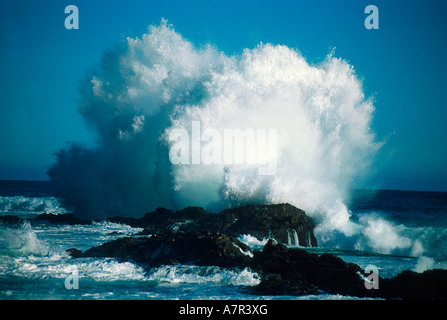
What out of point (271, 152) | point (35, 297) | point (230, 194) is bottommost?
point (35, 297)

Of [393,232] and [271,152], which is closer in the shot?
[393,232]

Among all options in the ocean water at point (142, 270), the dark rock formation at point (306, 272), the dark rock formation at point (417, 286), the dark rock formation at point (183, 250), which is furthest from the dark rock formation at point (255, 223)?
the dark rock formation at point (417, 286)

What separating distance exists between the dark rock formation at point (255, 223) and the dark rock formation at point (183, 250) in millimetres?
3746

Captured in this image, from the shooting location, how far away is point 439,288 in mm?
8188

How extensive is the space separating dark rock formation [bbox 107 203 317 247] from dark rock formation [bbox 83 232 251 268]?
3746mm

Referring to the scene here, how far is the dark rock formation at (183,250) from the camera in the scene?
35.2 feet

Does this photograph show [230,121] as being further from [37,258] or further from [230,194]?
[37,258]

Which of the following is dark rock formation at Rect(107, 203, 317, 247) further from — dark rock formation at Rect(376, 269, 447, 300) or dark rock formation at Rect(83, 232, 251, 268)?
dark rock formation at Rect(376, 269, 447, 300)

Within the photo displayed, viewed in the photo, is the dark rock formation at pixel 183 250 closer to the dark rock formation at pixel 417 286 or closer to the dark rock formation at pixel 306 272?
the dark rock formation at pixel 306 272

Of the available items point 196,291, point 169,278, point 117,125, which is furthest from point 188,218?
point 117,125

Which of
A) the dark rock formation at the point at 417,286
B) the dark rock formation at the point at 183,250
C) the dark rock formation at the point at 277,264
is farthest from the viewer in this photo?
the dark rock formation at the point at 183,250

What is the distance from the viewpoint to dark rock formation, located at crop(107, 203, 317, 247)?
15.5 meters

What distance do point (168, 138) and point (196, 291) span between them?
13988 mm

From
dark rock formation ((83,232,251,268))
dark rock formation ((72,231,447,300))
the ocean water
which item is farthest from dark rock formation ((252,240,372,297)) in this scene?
dark rock formation ((83,232,251,268))
